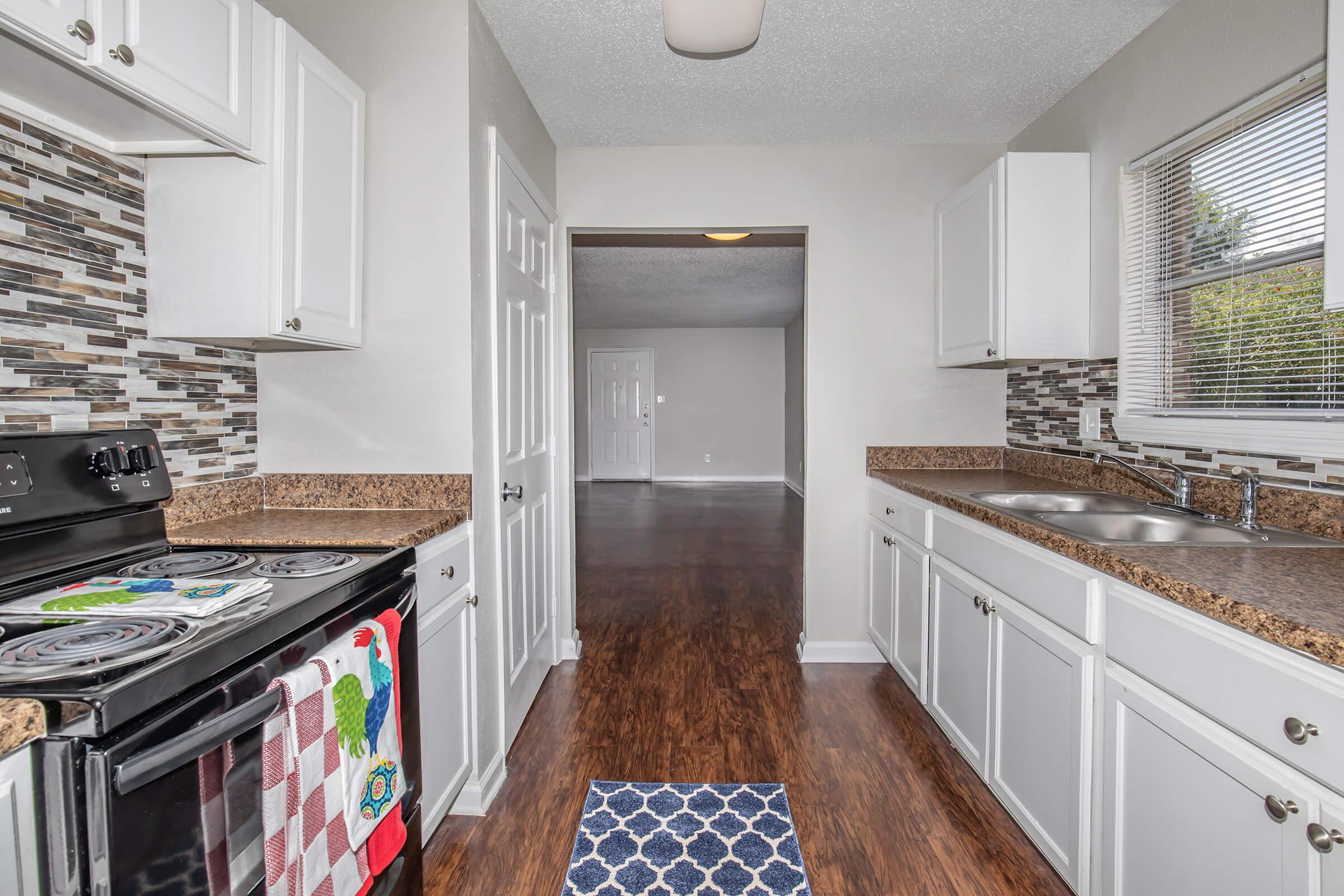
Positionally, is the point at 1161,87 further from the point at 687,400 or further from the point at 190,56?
the point at 687,400

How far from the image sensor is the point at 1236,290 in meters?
1.89

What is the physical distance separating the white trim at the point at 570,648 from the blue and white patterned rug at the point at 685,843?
109 centimetres

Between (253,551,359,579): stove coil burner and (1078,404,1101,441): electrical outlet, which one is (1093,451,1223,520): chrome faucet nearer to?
(1078,404,1101,441): electrical outlet

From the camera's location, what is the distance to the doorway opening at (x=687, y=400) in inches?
229

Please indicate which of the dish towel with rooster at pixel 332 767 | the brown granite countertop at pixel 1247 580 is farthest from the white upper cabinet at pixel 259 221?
the brown granite countertop at pixel 1247 580

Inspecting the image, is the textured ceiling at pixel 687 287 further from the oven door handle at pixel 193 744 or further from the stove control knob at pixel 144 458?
the oven door handle at pixel 193 744

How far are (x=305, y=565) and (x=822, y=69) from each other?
2.28 metres

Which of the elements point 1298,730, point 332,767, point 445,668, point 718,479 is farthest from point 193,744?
point 718,479

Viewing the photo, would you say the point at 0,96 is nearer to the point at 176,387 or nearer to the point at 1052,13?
the point at 176,387

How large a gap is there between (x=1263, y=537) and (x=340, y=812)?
2.02 m

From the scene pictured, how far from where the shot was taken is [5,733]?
0.70m

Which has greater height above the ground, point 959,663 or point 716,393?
point 716,393

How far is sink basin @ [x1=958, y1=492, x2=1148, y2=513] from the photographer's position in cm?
213

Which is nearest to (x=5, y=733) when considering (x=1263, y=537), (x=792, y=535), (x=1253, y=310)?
(x=1263, y=537)
